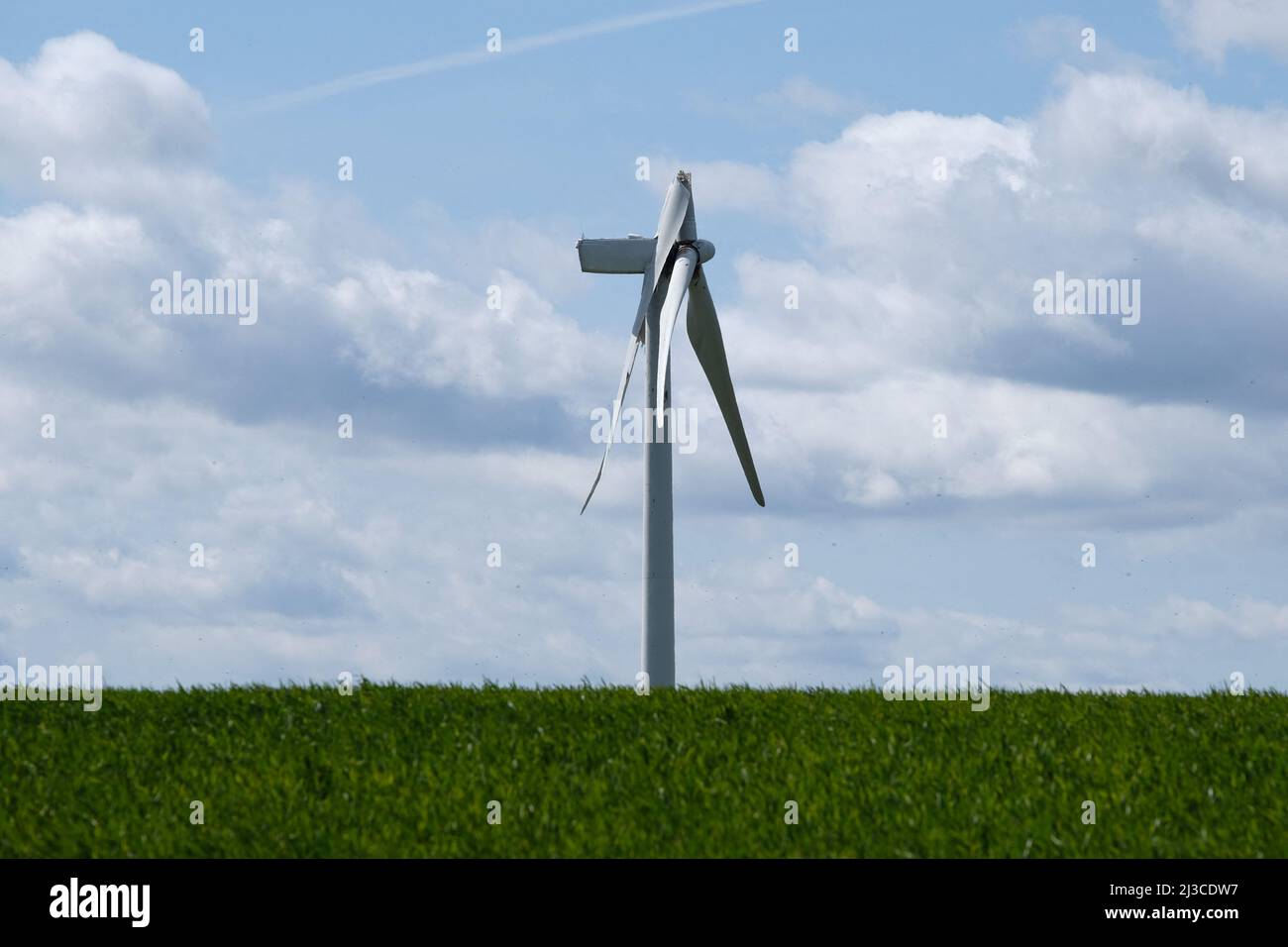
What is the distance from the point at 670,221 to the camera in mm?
25422

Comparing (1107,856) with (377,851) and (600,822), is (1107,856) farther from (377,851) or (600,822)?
(377,851)

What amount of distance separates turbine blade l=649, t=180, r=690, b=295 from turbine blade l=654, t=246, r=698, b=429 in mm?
259

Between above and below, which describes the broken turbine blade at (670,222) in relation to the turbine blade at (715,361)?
above

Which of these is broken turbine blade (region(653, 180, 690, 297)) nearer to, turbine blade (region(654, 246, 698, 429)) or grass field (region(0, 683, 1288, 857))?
turbine blade (region(654, 246, 698, 429))

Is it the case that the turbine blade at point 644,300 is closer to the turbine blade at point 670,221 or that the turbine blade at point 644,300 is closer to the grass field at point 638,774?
the turbine blade at point 670,221

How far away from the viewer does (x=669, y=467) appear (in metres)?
23.8

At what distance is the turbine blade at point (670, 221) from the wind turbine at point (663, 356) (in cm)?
2

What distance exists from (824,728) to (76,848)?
31.1 ft

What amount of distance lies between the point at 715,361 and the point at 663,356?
3.10m

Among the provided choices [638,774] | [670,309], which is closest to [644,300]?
[670,309]

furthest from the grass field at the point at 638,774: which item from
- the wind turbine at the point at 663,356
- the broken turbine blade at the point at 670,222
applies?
the broken turbine blade at the point at 670,222

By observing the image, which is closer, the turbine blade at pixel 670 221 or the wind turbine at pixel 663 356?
the wind turbine at pixel 663 356

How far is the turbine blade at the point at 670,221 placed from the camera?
25266mm
